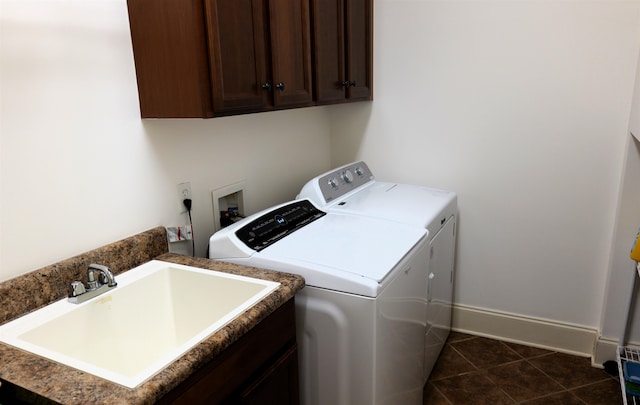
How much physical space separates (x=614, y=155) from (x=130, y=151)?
222 cm

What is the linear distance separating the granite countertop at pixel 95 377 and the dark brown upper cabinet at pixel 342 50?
125cm

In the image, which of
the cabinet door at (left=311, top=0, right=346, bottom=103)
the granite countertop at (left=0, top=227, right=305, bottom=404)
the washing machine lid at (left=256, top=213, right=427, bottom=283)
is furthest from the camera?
the cabinet door at (left=311, top=0, right=346, bottom=103)

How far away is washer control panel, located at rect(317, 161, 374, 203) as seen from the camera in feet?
7.47

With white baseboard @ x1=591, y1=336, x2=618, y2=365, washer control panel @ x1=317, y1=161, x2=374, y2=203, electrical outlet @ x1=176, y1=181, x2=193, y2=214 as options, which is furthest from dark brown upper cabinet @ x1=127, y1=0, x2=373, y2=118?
white baseboard @ x1=591, y1=336, x2=618, y2=365

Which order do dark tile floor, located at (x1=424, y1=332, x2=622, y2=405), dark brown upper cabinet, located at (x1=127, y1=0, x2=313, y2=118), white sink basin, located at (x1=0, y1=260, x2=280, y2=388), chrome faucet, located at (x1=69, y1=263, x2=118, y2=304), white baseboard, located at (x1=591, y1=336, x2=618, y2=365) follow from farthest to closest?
white baseboard, located at (x1=591, y1=336, x2=618, y2=365) → dark tile floor, located at (x1=424, y1=332, x2=622, y2=405) → dark brown upper cabinet, located at (x1=127, y1=0, x2=313, y2=118) → chrome faucet, located at (x1=69, y1=263, x2=118, y2=304) → white sink basin, located at (x1=0, y1=260, x2=280, y2=388)

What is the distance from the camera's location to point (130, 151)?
160cm

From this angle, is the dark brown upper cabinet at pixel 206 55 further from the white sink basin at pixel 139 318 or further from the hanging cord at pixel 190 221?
the white sink basin at pixel 139 318

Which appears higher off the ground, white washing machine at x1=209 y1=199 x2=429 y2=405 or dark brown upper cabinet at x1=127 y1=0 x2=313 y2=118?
dark brown upper cabinet at x1=127 y1=0 x2=313 y2=118

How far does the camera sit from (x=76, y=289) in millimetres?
1327

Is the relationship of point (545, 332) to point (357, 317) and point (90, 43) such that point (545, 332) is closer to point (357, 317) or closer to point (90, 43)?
point (357, 317)

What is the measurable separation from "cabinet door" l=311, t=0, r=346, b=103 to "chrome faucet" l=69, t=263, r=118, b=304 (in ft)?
3.78

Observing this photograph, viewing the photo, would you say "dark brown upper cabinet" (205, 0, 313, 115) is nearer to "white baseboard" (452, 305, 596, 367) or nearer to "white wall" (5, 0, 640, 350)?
"white wall" (5, 0, 640, 350)

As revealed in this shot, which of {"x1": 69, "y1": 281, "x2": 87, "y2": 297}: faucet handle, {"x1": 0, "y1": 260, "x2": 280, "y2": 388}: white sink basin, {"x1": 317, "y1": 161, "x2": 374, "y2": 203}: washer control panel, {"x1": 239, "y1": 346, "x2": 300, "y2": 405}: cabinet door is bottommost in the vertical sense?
{"x1": 239, "y1": 346, "x2": 300, "y2": 405}: cabinet door

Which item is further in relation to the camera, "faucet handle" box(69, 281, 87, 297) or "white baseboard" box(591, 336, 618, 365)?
"white baseboard" box(591, 336, 618, 365)
